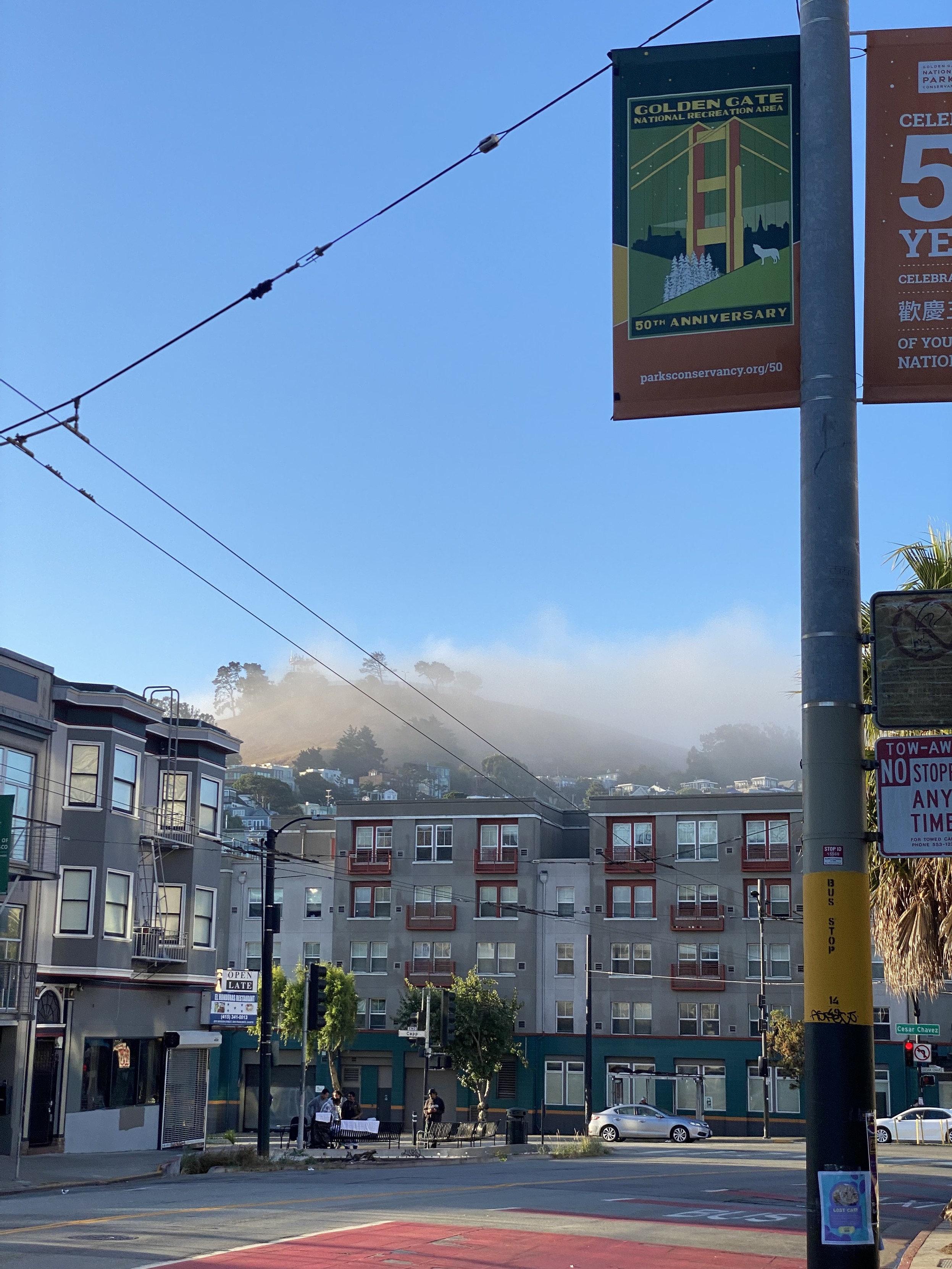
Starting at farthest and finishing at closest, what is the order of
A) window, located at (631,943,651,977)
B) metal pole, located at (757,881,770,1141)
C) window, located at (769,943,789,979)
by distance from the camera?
window, located at (631,943,651,977) < window, located at (769,943,789,979) < metal pole, located at (757,881,770,1141)

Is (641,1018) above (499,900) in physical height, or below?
below

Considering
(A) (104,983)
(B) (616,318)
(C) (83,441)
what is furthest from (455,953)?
(B) (616,318)

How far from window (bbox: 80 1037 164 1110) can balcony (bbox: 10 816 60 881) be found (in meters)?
5.00

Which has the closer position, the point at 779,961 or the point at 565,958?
the point at 779,961

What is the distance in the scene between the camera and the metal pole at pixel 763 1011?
56562 millimetres

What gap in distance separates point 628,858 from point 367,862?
1314cm

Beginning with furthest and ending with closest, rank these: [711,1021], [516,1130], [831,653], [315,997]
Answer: [711,1021]
[516,1130]
[315,997]
[831,653]

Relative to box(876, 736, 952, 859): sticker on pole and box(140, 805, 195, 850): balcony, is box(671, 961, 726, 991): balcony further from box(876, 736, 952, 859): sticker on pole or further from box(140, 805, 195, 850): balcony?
box(876, 736, 952, 859): sticker on pole

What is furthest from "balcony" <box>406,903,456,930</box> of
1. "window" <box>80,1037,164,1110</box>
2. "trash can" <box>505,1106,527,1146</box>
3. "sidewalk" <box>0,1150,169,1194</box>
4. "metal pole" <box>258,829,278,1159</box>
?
"metal pole" <box>258,829,278,1159</box>

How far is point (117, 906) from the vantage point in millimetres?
36531

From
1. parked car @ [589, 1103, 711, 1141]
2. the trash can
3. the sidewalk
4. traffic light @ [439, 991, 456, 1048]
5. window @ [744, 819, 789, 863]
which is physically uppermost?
window @ [744, 819, 789, 863]

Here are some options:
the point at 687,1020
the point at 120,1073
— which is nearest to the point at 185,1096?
the point at 120,1073

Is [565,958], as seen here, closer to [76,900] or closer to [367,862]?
[367,862]

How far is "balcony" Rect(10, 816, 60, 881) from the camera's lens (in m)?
31.8
